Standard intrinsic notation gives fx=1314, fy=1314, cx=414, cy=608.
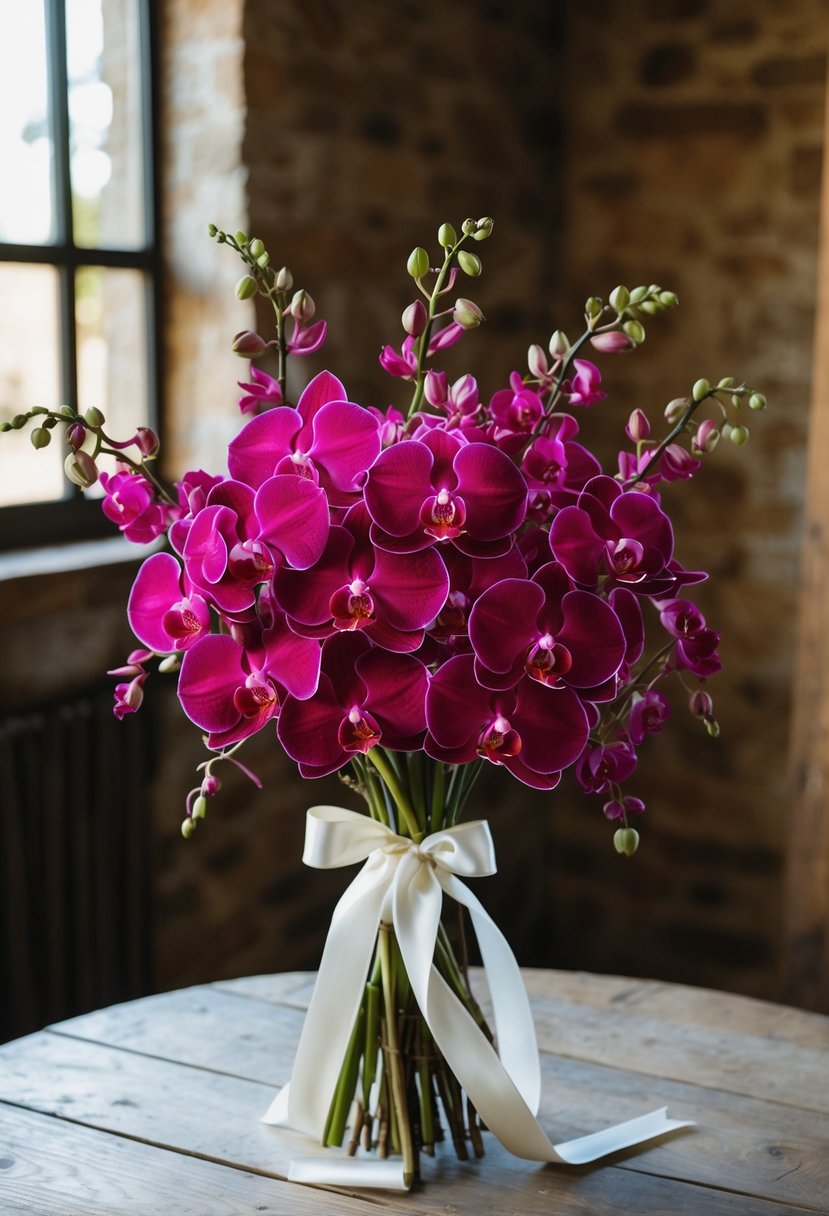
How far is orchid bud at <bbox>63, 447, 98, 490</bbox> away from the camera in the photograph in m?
1.09

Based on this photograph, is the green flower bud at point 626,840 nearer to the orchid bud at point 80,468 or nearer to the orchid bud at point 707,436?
the orchid bud at point 707,436

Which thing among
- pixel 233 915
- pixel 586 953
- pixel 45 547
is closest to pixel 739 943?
pixel 586 953

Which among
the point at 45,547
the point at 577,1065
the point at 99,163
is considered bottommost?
the point at 577,1065

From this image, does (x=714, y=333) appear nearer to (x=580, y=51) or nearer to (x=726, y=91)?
(x=726, y=91)

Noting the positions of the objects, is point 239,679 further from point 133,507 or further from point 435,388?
point 435,388

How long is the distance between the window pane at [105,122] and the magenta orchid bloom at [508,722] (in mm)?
1879

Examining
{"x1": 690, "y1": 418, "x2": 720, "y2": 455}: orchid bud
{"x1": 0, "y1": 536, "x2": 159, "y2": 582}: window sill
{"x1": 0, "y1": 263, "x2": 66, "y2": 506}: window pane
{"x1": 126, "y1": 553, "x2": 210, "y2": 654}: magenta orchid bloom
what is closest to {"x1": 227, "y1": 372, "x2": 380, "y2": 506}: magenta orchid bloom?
{"x1": 126, "y1": 553, "x2": 210, "y2": 654}: magenta orchid bloom

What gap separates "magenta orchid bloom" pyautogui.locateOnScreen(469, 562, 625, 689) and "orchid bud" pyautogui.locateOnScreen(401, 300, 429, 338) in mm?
242

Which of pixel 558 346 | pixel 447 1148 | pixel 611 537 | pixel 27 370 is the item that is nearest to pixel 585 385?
pixel 558 346

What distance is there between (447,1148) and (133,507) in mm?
696

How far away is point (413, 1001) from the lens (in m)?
1.23

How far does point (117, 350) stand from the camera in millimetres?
2760

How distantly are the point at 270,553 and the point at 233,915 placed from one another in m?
1.97

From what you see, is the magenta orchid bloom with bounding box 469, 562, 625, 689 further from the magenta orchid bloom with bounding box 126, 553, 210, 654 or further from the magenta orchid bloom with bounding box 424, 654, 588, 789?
the magenta orchid bloom with bounding box 126, 553, 210, 654
